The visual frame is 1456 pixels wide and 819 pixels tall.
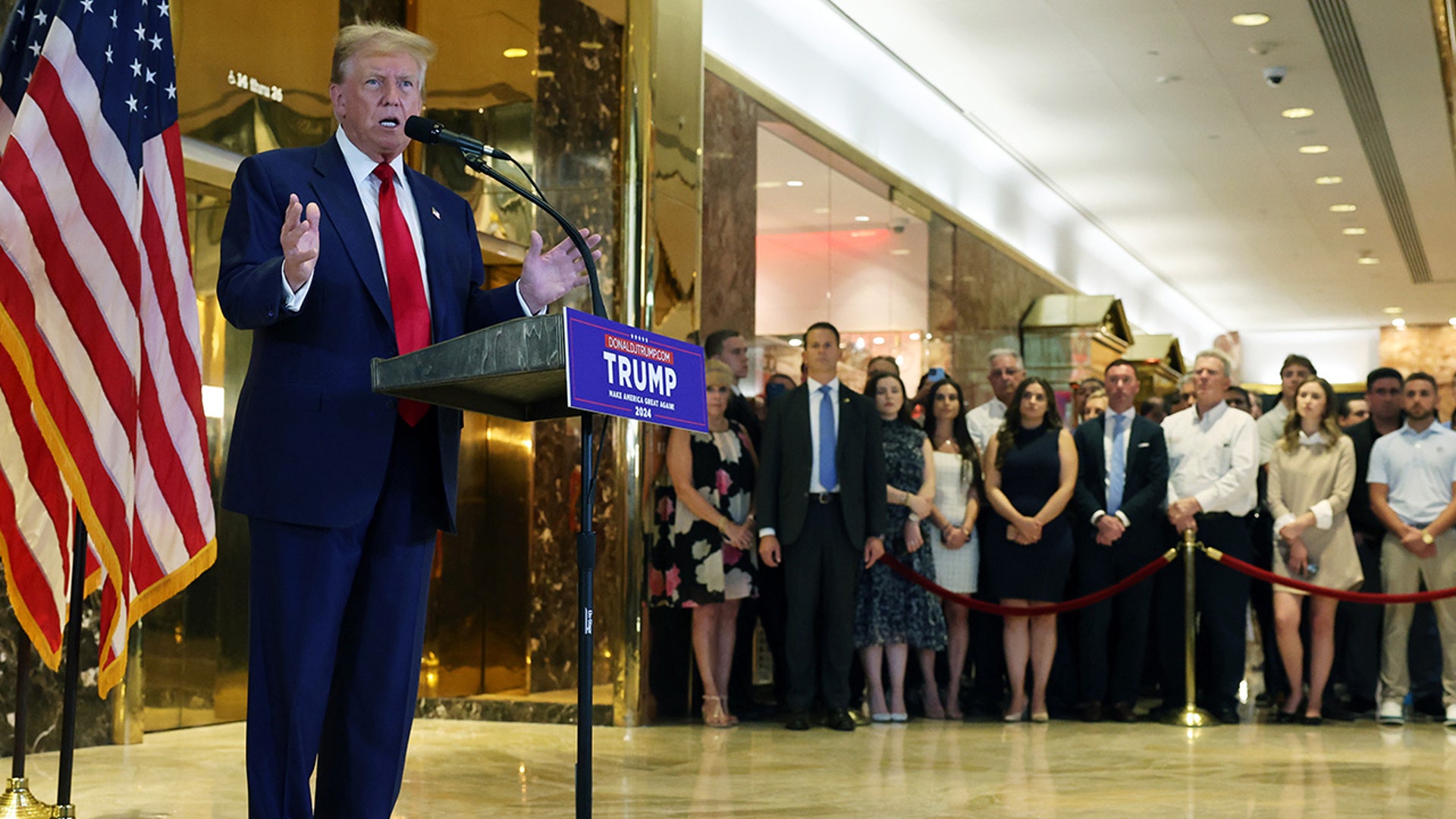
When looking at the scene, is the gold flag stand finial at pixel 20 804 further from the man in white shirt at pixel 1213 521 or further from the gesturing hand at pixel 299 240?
the man in white shirt at pixel 1213 521

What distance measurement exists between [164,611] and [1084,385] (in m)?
5.54

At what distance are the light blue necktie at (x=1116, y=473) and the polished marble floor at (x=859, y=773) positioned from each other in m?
1.16

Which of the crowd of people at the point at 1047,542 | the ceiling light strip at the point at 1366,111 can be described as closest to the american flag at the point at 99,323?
the crowd of people at the point at 1047,542

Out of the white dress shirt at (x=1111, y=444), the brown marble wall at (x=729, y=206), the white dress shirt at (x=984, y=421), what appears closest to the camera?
the white dress shirt at (x=1111, y=444)

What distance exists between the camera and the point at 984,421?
8.14 meters

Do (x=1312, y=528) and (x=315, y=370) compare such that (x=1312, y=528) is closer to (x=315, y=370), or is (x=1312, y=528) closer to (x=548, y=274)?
(x=548, y=274)

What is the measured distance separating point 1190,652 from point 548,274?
17.4 ft

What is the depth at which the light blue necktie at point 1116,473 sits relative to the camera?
7.49 m

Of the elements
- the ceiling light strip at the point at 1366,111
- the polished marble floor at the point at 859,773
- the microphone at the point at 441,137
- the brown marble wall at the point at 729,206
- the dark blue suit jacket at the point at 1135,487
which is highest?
the ceiling light strip at the point at 1366,111

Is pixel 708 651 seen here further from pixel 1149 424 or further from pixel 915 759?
pixel 1149 424

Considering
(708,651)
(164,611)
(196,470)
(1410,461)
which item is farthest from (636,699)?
(1410,461)

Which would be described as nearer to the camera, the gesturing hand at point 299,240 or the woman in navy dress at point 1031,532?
the gesturing hand at point 299,240

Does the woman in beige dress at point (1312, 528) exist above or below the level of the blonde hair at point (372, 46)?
below

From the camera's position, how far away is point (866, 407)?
6.94 metres
